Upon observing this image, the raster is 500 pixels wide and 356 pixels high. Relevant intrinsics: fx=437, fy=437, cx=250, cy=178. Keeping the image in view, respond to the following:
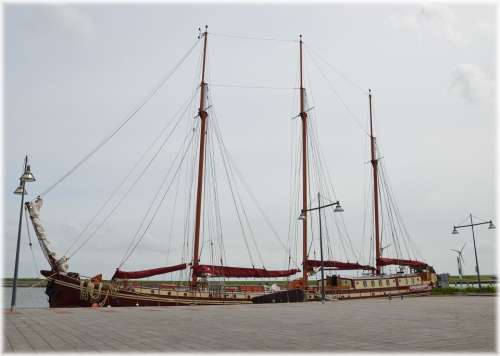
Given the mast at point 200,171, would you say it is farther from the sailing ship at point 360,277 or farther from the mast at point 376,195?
the mast at point 376,195

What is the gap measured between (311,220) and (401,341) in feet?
131

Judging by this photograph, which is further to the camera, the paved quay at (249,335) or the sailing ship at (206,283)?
the sailing ship at (206,283)

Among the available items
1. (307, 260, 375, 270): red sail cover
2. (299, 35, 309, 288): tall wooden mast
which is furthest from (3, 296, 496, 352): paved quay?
(307, 260, 375, 270): red sail cover

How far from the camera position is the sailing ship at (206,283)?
32.3m

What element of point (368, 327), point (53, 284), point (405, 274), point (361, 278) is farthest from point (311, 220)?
point (368, 327)

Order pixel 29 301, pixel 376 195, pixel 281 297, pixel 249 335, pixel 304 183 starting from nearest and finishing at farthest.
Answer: pixel 249 335 < pixel 281 297 < pixel 304 183 < pixel 376 195 < pixel 29 301

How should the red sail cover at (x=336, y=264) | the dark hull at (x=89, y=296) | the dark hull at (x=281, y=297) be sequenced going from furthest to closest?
the red sail cover at (x=336, y=264) < the dark hull at (x=281, y=297) < the dark hull at (x=89, y=296)

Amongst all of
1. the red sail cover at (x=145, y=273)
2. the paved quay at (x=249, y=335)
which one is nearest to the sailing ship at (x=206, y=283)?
the red sail cover at (x=145, y=273)

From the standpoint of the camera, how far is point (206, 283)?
3869cm

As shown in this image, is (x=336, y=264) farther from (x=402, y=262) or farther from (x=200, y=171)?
(x=200, y=171)

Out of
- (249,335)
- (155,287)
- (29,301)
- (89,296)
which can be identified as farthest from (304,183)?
(29,301)

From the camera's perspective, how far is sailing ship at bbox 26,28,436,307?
1272 inches

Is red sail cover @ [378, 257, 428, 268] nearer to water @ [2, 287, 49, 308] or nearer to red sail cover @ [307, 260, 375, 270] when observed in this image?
red sail cover @ [307, 260, 375, 270]

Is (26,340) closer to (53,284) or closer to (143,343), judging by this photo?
(143,343)
